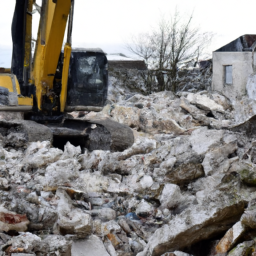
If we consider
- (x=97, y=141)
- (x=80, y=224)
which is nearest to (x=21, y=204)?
(x=80, y=224)

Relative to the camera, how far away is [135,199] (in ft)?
Result: 12.1

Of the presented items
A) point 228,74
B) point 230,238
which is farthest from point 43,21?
point 228,74

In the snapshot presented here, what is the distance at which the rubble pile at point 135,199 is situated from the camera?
2.42m

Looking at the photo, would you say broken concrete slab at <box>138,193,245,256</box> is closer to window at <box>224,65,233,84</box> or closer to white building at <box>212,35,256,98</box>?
white building at <box>212,35,256,98</box>

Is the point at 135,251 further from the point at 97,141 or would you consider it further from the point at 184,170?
the point at 97,141

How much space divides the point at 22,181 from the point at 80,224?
1535 mm

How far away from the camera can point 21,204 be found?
115 inches

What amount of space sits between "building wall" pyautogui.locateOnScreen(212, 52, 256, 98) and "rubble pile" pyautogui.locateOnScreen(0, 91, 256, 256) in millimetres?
7682

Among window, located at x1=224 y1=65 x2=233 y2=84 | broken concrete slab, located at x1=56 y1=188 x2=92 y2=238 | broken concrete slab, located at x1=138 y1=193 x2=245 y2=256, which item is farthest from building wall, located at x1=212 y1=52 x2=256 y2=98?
broken concrete slab, located at x1=56 y1=188 x2=92 y2=238

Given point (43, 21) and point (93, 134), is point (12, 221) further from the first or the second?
point (93, 134)

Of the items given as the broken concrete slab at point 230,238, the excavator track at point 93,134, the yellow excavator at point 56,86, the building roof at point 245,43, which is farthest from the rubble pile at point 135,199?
the building roof at point 245,43

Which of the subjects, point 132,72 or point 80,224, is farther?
point 132,72

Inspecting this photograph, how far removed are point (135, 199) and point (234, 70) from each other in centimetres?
1003

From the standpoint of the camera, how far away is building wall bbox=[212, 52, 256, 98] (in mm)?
12438
